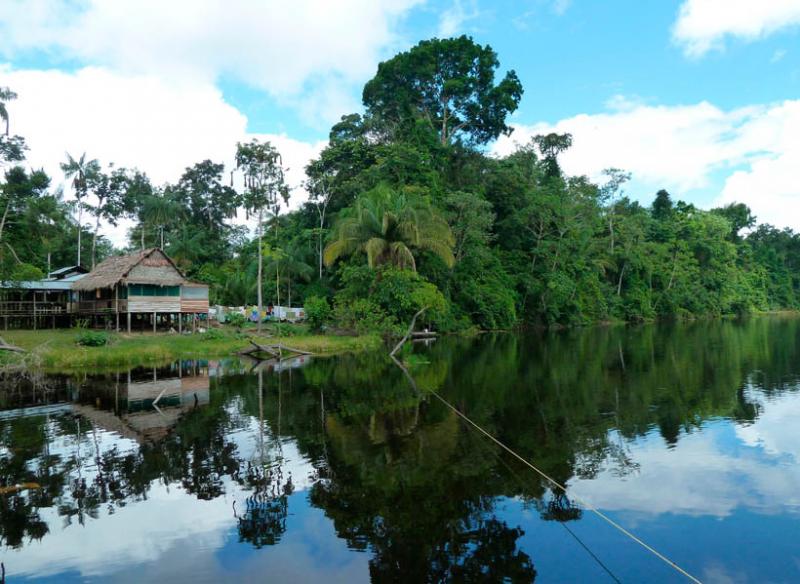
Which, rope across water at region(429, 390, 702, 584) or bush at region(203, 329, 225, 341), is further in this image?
bush at region(203, 329, 225, 341)

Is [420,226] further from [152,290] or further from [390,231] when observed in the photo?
[152,290]

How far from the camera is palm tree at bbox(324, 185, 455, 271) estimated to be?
36.0 metres

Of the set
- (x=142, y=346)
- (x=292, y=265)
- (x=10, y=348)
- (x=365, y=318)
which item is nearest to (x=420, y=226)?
(x=365, y=318)

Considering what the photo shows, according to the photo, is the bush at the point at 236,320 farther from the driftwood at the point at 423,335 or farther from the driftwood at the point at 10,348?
the driftwood at the point at 10,348

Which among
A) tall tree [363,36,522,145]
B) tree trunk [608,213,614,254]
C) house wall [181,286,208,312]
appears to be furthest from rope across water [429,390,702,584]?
tree trunk [608,213,614,254]

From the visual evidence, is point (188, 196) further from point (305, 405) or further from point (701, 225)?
point (701, 225)

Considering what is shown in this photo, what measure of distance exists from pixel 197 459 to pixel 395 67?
48.3 m

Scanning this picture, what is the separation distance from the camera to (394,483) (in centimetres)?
991

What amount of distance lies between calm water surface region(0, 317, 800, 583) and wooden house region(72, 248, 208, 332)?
12.9 metres

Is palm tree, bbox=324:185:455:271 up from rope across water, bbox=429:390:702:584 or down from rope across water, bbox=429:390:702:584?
up

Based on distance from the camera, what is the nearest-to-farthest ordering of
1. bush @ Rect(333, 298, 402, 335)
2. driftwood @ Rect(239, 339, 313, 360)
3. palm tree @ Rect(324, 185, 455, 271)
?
driftwood @ Rect(239, 339, 313, 360) < bush @ Rect(333, 298, 402, 335) < palm tree @ Rect(324, 185, 455, 271)

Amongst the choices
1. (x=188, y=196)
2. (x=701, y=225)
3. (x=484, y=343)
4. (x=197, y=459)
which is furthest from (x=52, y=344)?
(x=701, y=225)

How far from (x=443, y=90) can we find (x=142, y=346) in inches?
1503

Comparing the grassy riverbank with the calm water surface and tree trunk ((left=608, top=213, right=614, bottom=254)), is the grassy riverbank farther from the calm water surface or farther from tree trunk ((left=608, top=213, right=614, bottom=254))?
tree trunk ((left=608, top=213, right=614, bottom=254))
